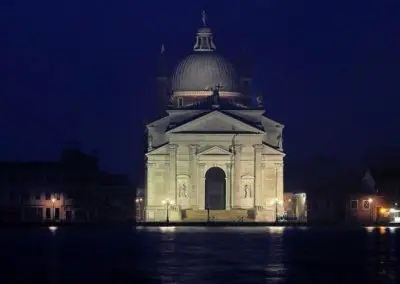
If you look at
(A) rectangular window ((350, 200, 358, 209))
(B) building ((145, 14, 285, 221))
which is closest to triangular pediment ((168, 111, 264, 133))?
(B) building ((145, 14, 285, 221))

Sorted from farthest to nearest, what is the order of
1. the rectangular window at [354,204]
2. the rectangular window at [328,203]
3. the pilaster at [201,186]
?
the rectangular window at [328,203], the rectangular window at [354,204], the pilaster at [201,186]

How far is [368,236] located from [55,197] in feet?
208

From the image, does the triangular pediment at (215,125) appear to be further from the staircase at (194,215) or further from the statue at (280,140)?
the staircase at (194,215)

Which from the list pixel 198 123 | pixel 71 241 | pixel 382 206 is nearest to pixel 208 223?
pixel 198 123

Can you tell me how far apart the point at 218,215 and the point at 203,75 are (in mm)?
22379

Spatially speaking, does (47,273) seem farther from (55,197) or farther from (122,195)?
(122,195)

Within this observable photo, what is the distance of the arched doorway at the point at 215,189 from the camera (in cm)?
13662

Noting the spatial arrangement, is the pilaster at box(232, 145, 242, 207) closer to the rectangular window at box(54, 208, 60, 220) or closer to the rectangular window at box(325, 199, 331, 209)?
the rectangular window at box(325, 199, 331, 209)

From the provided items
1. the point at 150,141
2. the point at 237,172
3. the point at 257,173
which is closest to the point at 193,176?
the point at 237,172

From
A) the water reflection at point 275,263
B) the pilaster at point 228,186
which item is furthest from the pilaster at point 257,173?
the water reflection at point 275,263

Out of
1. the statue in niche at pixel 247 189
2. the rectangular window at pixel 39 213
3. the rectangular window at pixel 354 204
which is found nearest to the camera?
the statue in niche at pixel 247 189

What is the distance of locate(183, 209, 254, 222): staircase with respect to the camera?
126m

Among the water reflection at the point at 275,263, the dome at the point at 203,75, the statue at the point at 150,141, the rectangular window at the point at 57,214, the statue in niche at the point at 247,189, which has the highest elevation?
the dome at the point at 203,75

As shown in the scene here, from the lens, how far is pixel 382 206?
5497 inches
